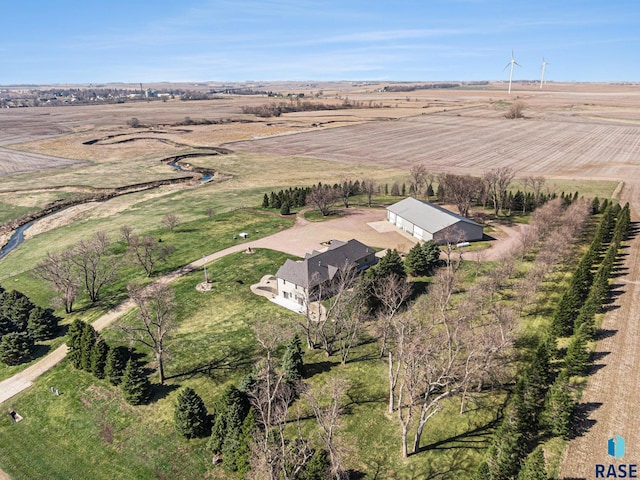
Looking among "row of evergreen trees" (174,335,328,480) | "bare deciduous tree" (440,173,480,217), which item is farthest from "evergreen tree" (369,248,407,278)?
"bare deciduous tree" (440,173,480,217)

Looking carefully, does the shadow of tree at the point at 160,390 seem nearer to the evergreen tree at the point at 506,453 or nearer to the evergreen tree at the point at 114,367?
the evergreen tree at the point at 114,367

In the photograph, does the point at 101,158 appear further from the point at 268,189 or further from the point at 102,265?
the point at 102,265

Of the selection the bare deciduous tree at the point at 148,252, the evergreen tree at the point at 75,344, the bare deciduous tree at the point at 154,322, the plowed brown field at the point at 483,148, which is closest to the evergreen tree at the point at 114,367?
the bare deciduous tree at the point at 154,322

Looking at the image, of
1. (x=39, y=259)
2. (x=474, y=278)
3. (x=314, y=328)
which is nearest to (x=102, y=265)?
(x=39, y=259)

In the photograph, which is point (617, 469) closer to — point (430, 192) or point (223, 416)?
point (223, 416)

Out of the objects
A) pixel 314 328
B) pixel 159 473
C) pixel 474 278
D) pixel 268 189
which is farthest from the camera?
pixel 268 189

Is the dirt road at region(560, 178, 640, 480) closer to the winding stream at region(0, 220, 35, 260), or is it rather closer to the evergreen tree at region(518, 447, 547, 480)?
the evergreen tree at region(518, 447, 547, 480)
